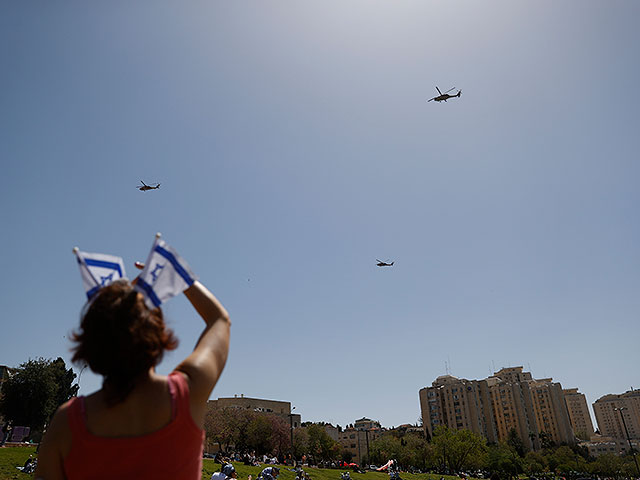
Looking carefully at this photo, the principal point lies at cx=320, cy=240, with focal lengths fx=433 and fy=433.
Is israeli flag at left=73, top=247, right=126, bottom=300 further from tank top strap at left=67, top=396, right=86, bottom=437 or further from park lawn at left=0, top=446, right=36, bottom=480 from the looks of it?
park lawn at left=0, top=446, right=36, bottom=480

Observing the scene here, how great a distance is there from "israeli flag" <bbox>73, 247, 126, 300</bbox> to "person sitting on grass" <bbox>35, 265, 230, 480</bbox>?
0.22 feet

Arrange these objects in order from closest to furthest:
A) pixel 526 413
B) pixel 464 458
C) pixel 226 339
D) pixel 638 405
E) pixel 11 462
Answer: pixel 226 339 < pixel 11 462 < pixel 464 458 < pixel 526 413 < pixel 638 405

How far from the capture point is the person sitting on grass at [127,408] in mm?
1395

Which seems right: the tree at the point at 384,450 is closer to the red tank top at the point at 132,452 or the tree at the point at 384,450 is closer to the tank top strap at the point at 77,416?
the red tank top at the point at 132,452

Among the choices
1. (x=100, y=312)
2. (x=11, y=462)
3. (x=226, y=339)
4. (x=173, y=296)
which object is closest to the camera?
(x=100, y=312)

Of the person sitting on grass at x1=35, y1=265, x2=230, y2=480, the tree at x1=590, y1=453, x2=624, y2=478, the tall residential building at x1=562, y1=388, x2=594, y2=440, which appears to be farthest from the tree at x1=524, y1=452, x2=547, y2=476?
the person sitting on grass at x1=35, y1=265, x2=230, y2=480

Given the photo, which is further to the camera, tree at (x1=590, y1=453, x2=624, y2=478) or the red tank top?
tree at (x1=590, y1=453, x2=624, y2=478)

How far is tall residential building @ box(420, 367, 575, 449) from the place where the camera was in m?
130

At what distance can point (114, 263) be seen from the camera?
1734 mm

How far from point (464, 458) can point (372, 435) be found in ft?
209

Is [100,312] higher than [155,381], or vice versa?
[100,312]

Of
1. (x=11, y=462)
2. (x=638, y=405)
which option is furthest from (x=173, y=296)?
(x=638, y=405)

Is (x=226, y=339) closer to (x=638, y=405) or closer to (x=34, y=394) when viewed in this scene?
(x=34, y=394)

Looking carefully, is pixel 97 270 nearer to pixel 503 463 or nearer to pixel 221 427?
pixel 221 427
